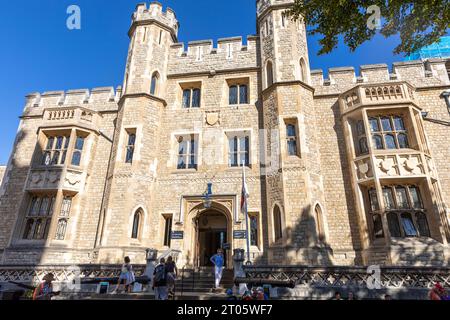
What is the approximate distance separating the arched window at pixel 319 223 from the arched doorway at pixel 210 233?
4.14 metres

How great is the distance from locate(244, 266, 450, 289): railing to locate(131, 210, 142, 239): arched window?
5592mm

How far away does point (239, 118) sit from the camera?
13570 mm

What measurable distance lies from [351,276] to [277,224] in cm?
363

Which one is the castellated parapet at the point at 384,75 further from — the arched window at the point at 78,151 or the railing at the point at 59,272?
the arched window at the point at 78,151

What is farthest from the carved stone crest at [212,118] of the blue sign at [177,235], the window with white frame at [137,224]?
the blue sign at [177,235]

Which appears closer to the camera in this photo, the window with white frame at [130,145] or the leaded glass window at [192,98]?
the window with white frame at [130,145]

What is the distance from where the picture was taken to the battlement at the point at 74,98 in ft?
50.2

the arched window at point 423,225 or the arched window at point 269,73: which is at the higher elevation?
the arched window at point 269,73

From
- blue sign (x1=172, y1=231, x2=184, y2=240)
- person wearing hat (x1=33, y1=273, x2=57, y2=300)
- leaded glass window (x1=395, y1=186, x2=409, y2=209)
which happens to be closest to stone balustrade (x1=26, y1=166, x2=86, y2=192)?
blue sign (x1=172, y1=231, x2=184, y2=240)

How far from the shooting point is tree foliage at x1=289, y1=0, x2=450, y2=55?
7266 millimetres

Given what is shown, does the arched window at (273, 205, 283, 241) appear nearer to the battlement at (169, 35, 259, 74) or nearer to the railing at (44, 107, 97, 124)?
the battlement at (169, 35, 259, 74)

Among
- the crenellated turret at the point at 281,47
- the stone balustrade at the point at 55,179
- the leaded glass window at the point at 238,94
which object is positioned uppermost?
the crenellated turret at the point at 281,47

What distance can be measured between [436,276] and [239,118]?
31.4 ft
